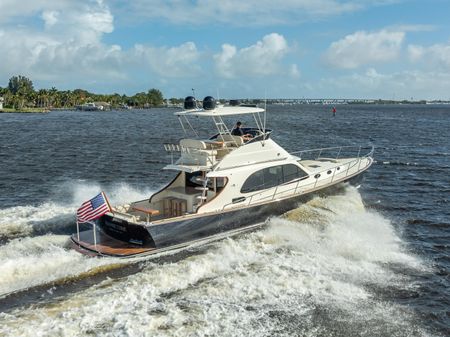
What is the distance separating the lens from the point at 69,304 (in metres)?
9.95

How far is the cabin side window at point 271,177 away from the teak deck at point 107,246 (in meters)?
3.90

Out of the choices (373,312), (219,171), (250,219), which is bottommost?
(373,312)

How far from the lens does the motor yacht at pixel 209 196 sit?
13.0 metres

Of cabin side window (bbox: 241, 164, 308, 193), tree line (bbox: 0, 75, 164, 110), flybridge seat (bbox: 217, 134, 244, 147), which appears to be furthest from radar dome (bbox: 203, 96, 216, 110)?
tree line (bbox: 0, 75, 164, 110)

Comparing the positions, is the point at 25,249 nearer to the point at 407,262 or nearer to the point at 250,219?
the point at 250,219

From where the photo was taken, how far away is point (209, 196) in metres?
14.6

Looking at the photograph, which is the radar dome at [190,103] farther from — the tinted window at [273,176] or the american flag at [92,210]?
the american flag at [92,210]

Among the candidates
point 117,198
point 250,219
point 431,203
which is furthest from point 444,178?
point 117,198

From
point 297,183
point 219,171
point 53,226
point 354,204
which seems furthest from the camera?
point 354,204

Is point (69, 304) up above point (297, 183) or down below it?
below

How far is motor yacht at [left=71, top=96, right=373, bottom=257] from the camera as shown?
1302cm

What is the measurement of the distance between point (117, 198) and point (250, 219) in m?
7.01

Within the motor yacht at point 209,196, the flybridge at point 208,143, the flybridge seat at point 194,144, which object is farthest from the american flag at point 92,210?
the flybridge seat at point 194,144

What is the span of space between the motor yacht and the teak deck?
0.03m
